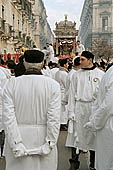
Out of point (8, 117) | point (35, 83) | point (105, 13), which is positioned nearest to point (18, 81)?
point (35, 83)

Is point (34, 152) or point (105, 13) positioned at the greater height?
point (105, 13)

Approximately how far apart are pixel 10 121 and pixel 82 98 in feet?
6.92

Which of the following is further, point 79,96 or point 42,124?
point 79,96

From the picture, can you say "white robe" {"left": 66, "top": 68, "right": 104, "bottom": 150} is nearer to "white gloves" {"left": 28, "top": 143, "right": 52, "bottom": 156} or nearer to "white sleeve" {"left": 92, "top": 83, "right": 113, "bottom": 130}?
"white sleeve" {"left": 92, "top": 83, "right": 113, "bottom": 130}

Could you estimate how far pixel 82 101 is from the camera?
18.2 ft

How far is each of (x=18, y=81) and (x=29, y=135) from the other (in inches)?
24.4

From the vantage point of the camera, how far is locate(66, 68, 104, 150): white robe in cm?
550

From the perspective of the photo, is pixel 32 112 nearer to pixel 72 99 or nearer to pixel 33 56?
pixel 33 56

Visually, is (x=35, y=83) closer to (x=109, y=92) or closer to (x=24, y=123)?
(x=24, y=123)

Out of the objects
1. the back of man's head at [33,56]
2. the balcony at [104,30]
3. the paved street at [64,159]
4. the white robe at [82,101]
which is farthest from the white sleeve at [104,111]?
the balcony at [104,30]

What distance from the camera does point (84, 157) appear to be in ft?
21.5

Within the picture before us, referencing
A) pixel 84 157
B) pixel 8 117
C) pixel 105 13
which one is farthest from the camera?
pixel 105 13

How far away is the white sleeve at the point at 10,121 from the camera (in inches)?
142

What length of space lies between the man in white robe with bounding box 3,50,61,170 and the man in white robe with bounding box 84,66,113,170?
0.56m
